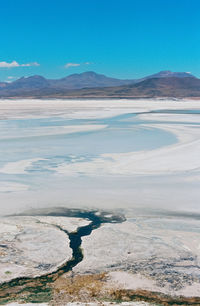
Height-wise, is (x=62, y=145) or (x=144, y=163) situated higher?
(x=62, y=145)

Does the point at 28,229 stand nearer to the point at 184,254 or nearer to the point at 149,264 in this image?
the point at 149,264

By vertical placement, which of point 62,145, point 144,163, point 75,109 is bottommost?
point 144,163

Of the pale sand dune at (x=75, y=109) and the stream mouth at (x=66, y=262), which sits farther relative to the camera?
the pale sand dune at (x=75, y=109)

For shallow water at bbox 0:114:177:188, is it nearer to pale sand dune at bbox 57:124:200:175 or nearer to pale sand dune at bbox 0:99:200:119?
pale sand dune at bbox 57:124:200:175

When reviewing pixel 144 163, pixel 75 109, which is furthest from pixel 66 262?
pixel 75 109

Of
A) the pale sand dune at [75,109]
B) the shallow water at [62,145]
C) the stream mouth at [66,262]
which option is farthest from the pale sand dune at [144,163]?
the pale sand dune at [75,109]

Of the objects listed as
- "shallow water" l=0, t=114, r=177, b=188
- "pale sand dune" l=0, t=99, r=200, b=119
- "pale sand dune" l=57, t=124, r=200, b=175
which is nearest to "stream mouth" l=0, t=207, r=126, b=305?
"shallow water" l=0, t=114, r=177, b=188

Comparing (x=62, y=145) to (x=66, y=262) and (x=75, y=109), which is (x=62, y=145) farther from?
(x=75, y=109)

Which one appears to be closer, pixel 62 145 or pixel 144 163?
pixel 144 163

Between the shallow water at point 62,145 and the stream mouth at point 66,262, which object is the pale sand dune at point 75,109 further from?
the stream mouth at point 66,262
